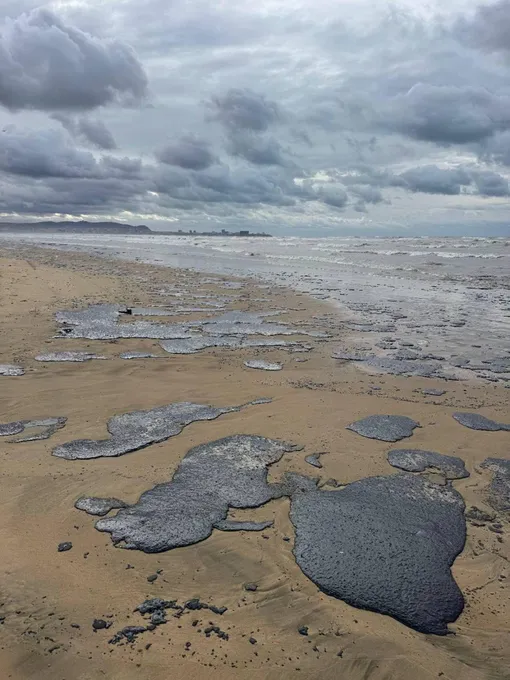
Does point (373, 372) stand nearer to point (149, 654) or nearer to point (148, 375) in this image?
point (148, 375)

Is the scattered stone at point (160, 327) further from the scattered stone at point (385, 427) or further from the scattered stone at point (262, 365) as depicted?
the scattered stone at point (385, 427)

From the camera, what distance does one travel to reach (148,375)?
23.6ft

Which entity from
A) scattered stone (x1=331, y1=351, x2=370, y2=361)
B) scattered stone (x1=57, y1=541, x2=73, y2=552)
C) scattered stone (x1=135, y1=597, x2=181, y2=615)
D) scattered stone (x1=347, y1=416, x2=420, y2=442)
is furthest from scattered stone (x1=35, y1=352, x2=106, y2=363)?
scattered stone (x1=135, y1=597, x2=181, y2=615)

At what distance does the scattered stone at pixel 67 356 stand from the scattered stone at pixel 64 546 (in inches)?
189

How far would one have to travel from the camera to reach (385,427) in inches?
213

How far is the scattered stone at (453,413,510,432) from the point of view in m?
5.46

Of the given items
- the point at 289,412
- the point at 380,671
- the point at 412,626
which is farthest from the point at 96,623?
the point at 289,412

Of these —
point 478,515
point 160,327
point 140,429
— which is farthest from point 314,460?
point 160,327

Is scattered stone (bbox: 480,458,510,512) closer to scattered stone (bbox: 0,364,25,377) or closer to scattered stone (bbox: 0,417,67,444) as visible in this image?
scattered stone (bbox: 0,417,67,444)

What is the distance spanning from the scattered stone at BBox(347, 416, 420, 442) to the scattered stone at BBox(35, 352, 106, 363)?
4.51 metres

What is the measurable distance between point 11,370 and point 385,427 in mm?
5128

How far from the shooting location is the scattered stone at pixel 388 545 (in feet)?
9.48

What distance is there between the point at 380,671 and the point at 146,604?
1264mm

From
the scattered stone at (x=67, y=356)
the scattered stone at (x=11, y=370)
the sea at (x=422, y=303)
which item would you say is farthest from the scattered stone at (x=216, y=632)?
the sea at (x=422, y=303)
